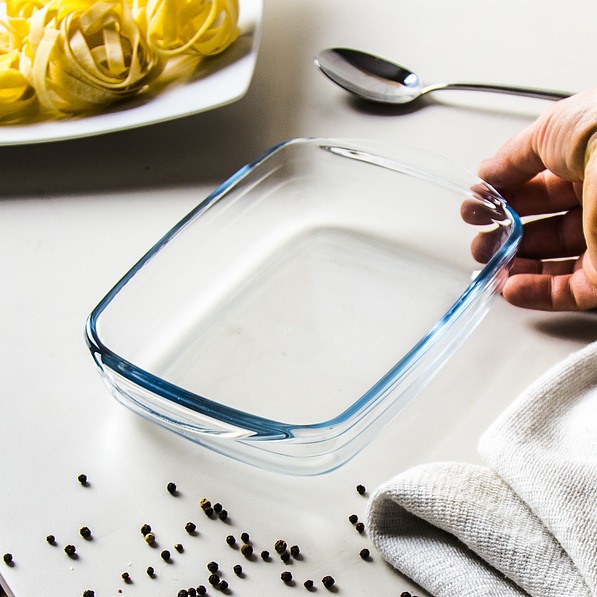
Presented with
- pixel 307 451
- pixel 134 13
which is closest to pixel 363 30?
pixel 134 13

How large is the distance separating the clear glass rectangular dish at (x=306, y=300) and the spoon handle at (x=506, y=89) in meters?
0.16

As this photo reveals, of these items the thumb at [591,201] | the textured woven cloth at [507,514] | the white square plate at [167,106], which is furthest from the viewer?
the white square plate at [167,106]

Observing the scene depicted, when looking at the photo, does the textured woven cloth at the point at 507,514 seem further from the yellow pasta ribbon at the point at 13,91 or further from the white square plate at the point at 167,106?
the yellow pasta ribbon at the point at 13,91

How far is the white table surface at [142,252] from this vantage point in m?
0.73

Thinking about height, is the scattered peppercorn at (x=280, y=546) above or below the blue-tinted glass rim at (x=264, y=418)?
below

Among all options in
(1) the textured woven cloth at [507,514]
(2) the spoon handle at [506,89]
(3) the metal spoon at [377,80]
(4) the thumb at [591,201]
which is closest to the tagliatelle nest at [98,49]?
(3) the metal spoon at [377,80]

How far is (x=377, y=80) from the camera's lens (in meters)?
1.13

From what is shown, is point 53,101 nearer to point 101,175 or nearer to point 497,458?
point 101,175

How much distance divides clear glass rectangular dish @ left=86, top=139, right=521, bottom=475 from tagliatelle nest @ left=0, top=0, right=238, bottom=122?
0.67ft

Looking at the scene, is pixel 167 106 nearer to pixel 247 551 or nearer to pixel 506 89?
pixel 506 89

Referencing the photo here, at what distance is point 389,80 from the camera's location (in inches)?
44.5

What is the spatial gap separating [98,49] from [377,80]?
0.34 metres

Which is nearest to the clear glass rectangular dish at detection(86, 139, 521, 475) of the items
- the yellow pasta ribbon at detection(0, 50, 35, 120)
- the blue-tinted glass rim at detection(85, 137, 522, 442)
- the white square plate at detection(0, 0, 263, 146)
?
the blue-tinted glass rim at detection(85, 137, 522, 442)

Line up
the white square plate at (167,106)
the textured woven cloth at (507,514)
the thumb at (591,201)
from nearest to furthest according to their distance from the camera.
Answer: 1. the textured woven cloth at (507,514)
2. the thumb at (591,201)
3. the white square plate at (167,106)
